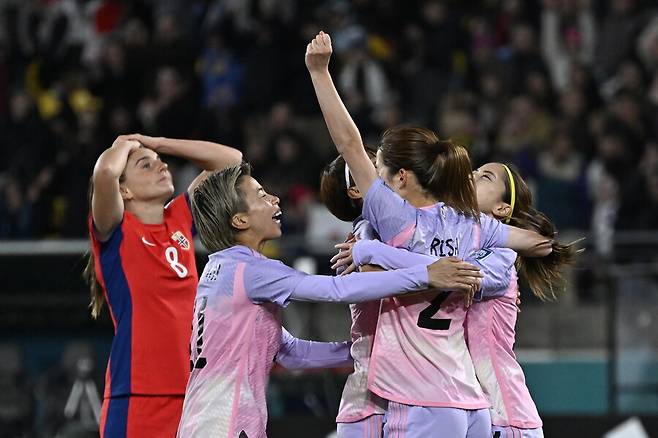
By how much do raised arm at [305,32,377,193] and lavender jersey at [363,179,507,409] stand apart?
0.06 m

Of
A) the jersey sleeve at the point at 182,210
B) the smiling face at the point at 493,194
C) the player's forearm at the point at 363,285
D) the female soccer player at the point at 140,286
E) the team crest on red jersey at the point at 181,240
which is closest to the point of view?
the player's forearm at the point at 363,285

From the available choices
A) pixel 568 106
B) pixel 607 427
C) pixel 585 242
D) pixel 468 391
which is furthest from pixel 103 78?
pixel 468 391

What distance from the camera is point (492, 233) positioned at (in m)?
4.57

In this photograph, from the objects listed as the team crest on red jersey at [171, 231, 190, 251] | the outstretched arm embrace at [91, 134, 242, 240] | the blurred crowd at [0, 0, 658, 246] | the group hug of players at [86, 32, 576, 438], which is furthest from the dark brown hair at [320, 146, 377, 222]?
the blurred crowd at [0, 0, 658, 246]

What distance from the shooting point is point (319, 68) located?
443 cm

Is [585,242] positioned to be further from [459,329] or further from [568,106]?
[459,329]

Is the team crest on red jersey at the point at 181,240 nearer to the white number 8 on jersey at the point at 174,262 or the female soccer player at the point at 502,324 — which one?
the white number 8 on jersey at the point at 174,262

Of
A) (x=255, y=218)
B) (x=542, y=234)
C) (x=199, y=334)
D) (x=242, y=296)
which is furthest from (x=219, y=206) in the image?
(x=542, y=234)

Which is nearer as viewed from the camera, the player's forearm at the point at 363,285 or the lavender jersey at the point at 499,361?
the player's forearm at the point at 363,285

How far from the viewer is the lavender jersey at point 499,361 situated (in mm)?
4574

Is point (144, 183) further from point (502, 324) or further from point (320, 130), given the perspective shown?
point (320, 130)

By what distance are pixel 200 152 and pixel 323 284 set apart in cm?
146

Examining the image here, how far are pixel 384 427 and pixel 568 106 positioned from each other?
740 cm

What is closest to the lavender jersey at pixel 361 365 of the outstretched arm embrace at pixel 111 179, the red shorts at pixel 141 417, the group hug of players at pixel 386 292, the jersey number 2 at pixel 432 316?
the group hug of players at pixel 386 292
